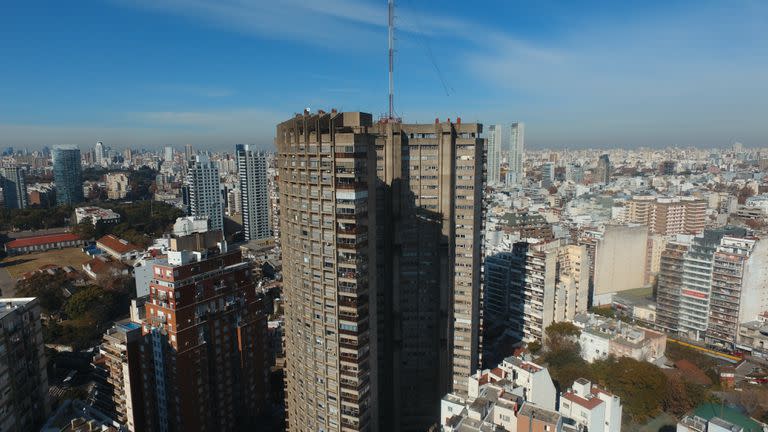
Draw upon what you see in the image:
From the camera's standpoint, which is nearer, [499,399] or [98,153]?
[499,399]

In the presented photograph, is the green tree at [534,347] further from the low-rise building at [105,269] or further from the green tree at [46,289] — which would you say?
the green tree at [46,289]

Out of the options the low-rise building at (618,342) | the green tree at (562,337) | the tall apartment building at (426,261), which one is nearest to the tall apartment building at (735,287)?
the low-rise building at (618,342)

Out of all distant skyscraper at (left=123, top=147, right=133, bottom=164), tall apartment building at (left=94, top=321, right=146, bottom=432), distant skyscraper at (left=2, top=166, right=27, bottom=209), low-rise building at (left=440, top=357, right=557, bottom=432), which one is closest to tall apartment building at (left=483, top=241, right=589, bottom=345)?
low-rise building at (left=440, top=357, right=557, bottom=432)

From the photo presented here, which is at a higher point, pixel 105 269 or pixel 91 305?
pixel 105 269

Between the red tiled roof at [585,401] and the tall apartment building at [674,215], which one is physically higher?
the tall apartment building at [674,215]

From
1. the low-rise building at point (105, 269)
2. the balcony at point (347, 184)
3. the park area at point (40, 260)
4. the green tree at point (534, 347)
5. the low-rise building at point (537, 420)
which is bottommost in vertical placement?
the green tree at point (534, 347)

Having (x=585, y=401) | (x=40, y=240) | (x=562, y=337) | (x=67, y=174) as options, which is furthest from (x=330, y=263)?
(x=67, y=174)

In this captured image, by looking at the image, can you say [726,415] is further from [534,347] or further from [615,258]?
[615,258]
